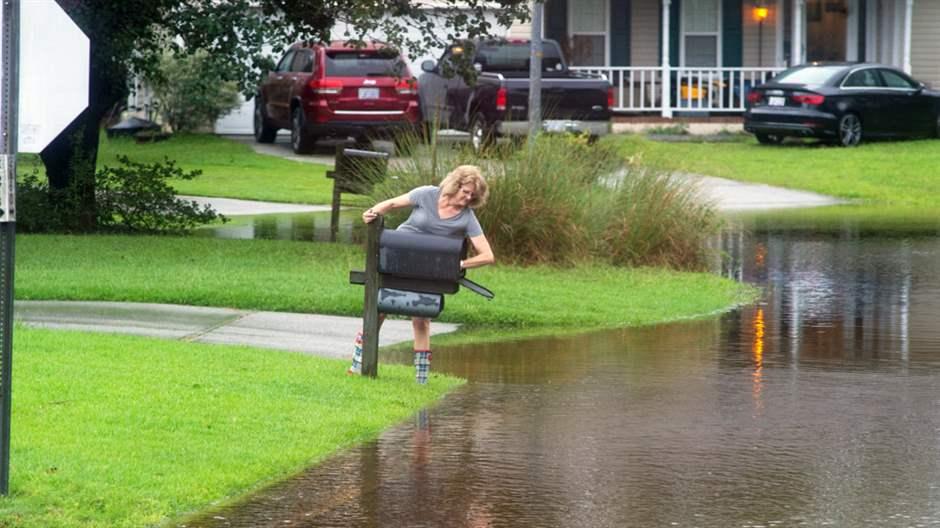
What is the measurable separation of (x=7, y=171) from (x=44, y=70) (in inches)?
18.3

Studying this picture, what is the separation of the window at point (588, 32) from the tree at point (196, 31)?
65.1ft

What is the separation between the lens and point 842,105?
3114cm

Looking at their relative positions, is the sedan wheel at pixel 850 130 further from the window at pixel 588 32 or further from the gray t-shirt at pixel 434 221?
the gray t-shirt at pixel 434 221

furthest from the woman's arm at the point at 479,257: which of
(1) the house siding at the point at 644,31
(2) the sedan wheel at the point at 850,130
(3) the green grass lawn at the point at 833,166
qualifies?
(1) the house siding at the point at 644,31

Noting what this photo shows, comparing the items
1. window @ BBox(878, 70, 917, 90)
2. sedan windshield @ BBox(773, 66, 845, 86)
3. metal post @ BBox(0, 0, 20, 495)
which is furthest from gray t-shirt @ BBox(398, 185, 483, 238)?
window @ BBox(878, 70, 917, 90)

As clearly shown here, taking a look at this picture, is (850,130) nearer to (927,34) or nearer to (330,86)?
(927,34)

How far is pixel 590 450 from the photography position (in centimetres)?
864

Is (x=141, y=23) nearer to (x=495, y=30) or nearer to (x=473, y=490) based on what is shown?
(x=473, y=490)

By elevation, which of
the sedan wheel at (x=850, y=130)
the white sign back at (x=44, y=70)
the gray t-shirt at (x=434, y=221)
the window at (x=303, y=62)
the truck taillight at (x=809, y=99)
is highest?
the window at (x=303, y=62)

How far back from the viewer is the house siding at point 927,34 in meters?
38.1

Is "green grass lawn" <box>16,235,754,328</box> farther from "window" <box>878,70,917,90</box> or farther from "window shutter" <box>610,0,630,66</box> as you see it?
"window shutter" <box>610,0,630,66</box>

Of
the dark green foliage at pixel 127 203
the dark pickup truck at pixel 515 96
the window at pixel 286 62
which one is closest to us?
the dark green foliage at pixel 127 203

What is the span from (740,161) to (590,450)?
Result: 21.4 m

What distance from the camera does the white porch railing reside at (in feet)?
119
